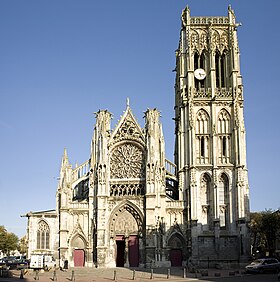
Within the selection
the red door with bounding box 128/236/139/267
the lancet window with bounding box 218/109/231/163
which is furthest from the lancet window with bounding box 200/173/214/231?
the red door with bounding box 128/236/139/267

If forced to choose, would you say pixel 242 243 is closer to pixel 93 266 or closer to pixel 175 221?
pixel 175 221

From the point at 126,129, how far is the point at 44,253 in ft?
62.5

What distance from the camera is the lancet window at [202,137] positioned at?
2347 inches

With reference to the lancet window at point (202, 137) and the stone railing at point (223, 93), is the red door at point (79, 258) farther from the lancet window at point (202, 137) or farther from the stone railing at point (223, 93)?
the stone railing at point (223, 93)

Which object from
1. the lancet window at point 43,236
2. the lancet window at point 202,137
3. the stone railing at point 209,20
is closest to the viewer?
the lancet window at point 43,236

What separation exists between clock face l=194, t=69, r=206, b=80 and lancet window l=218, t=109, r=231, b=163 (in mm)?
5880

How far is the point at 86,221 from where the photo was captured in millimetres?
58625

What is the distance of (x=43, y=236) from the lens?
194ft

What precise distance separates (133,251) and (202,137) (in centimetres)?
1715

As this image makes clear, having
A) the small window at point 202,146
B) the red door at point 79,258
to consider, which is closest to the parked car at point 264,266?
the small window at point 202,146

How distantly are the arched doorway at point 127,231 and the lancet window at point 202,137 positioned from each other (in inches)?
438

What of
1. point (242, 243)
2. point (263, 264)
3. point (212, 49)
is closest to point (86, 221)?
point (242, 243)

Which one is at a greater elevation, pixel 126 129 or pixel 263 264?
pixel 126 129

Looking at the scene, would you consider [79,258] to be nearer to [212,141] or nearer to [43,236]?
[43,236]
